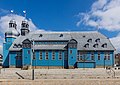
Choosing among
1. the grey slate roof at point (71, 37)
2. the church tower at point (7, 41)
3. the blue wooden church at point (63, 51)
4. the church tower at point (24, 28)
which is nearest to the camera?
the blue wooden church at point (63, 51)

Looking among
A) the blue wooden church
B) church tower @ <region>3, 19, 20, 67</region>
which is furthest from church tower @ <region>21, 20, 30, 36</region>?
the blue wooden church

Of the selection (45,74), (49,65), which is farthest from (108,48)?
(45,74)

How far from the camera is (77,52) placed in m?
69.0

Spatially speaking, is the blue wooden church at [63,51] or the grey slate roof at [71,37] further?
the grey slate roof at [71,37]

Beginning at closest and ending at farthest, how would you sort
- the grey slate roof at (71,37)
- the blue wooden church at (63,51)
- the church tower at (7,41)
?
the blue wooden church at (63,51), the grey slate roof at (71,37), the church tower at (7,41)

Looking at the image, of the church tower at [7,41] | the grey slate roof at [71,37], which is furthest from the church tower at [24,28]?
the church tower at [7,41]

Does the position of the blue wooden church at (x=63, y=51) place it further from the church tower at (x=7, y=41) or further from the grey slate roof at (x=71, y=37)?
the church tower at (x=7, y=41)

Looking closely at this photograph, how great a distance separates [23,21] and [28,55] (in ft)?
47.7

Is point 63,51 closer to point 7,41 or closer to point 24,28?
point 24,28

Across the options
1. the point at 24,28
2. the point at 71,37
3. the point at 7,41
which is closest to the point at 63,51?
the point at 71,37

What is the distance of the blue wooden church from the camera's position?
225 ft

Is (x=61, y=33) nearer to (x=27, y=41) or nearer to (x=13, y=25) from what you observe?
(x=27, y=41)

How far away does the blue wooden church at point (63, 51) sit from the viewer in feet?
225

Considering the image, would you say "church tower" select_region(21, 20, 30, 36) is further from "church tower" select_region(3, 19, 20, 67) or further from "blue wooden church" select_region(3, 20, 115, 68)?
"blue wooden church" select_region(3, 20, 115, 68)
